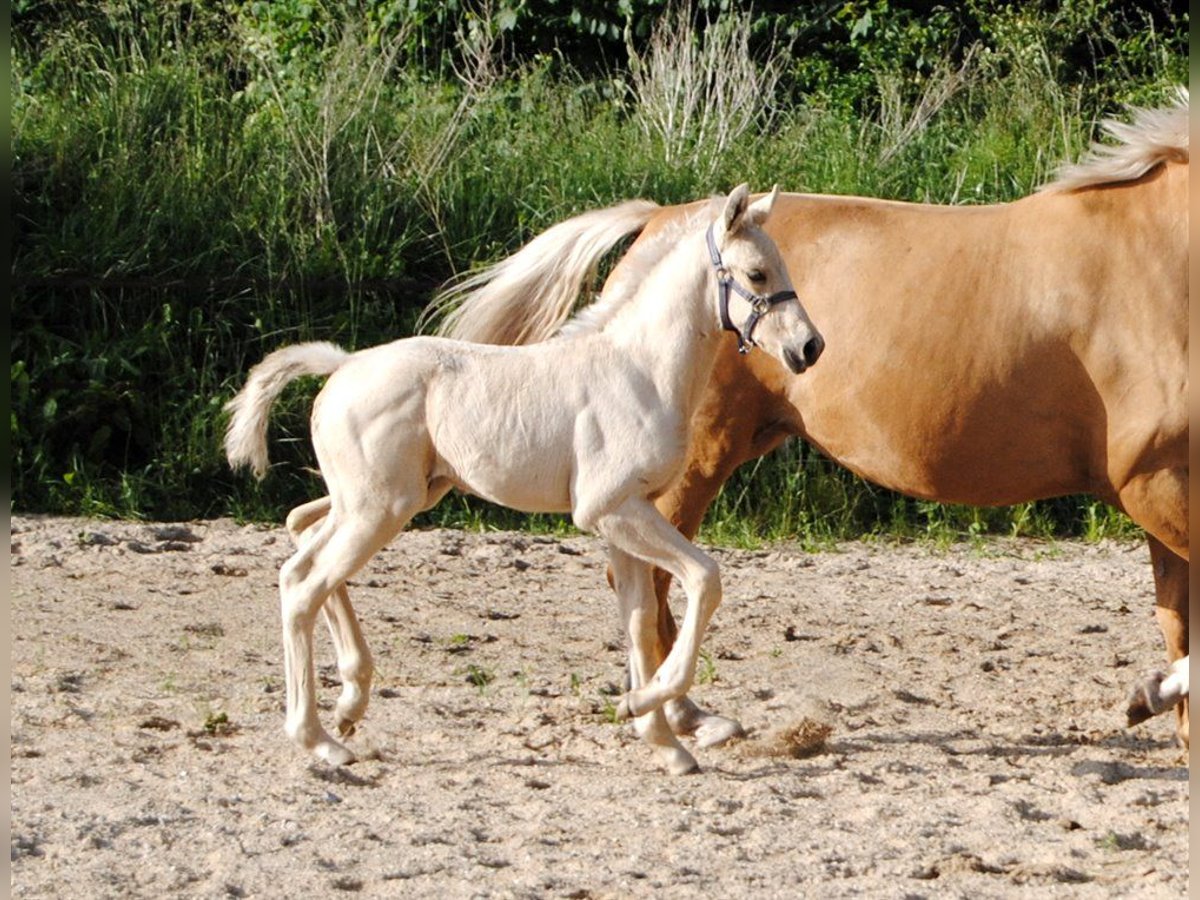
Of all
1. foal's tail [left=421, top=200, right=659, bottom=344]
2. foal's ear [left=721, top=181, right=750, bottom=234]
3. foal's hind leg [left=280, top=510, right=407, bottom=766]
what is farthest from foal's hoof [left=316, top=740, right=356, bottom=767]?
foal's ear [left=721, top=181, right=750, bottom=234]

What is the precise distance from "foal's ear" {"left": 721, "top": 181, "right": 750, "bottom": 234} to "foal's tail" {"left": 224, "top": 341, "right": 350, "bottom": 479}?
1.14 meters

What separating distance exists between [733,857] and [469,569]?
3.88 meters

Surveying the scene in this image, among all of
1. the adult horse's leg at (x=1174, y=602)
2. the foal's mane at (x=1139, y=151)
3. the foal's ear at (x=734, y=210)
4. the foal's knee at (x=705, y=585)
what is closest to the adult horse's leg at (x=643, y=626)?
the foal's knee at (x=705, y=585)

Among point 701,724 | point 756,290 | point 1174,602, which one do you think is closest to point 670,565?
point 756,290

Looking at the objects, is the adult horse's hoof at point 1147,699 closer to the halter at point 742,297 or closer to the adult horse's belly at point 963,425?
the adult horse's belly at point 963,425

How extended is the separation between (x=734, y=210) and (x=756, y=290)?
22cm

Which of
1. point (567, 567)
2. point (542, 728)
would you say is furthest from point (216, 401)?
point (542, 728)

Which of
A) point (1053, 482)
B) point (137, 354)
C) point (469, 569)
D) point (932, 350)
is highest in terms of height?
point (932, 350)

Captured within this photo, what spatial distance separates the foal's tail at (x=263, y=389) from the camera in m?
4.96

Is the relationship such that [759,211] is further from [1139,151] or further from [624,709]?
[624,709]

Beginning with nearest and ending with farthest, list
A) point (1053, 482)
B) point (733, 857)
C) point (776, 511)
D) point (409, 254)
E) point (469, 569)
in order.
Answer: point (733, 857), point (1053, 482), point (469, 569), point (776, 511), point (409, 254)

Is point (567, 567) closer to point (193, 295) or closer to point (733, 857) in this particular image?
point (193, 295)

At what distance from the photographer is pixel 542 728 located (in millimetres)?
5414

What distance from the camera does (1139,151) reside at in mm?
5254
